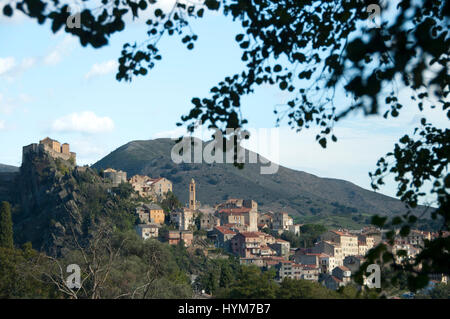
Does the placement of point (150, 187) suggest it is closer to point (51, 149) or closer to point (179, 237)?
point (51, 149)

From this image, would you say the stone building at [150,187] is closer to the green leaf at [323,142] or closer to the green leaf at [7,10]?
the green leaf at [323,142]

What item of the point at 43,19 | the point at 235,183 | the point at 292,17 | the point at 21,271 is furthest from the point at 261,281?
the point at 235,183

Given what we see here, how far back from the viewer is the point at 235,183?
17438 cm

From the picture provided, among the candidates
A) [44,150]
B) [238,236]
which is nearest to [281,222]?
[238,236]

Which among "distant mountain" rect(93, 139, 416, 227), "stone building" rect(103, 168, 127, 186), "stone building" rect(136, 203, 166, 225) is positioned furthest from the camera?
"distant mountain" rect(93, 139, 416, 227)

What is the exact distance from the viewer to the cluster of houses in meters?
75.1

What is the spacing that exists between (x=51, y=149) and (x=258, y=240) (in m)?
31.0

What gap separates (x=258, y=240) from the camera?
85875 millimetres

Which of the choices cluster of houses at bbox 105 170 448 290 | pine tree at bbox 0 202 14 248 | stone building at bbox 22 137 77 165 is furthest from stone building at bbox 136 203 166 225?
pine tree at bbox 0 202 14 248

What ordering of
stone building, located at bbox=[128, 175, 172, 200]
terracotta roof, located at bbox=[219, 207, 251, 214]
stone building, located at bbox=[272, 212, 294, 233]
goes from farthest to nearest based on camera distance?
1. stone building, located at bbox=[272, 212, 294, 233]
2. terracotta roof, located at bbox=[219, 207, 251, 214]
3. stone building, located at bbox=[128, 175, 172, 200]

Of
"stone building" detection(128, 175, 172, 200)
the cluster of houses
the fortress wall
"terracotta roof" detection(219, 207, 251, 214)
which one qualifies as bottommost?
the cluster of houses

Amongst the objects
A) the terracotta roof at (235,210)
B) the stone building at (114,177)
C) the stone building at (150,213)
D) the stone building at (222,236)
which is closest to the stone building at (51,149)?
the stone building at (114,177)

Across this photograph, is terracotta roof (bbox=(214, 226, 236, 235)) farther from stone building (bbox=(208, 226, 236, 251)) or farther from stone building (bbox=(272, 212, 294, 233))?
stone building (bbox=(272, 212, 294, 233))
